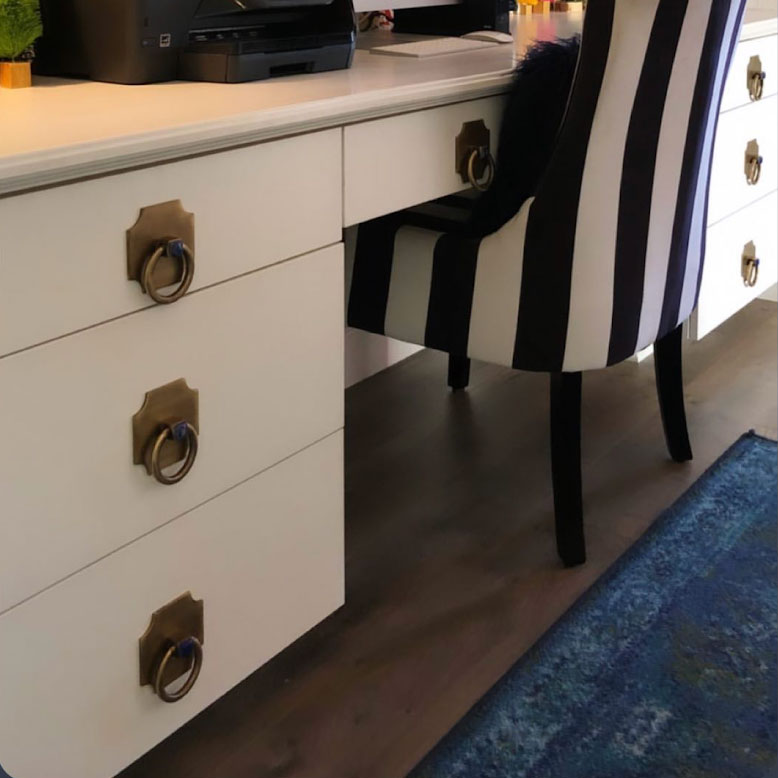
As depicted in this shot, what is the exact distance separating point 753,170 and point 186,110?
1452 mm

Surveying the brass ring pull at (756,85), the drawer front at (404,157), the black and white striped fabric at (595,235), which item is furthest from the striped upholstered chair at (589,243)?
the brass ring pull at (756,85)

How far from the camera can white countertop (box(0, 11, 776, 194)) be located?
2.88ft

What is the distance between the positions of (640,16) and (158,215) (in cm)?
70

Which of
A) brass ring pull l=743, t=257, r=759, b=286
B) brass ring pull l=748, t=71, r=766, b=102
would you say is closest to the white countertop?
brass ring pull l=748, t=71, r=766, b=102

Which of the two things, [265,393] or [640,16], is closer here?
[265,393]

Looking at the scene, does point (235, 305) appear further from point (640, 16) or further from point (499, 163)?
point (640, 16)

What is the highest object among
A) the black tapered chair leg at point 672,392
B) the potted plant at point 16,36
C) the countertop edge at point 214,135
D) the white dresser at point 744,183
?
the potted plant at point 16,36

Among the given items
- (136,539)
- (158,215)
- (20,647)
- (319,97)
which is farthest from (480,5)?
(20,647)

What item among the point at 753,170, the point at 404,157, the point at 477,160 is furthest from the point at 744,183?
the point at 404,157

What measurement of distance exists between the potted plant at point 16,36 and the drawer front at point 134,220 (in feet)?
1.00

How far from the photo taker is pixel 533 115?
1.42 m

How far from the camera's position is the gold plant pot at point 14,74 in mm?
1158

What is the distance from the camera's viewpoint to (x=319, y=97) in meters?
1.15

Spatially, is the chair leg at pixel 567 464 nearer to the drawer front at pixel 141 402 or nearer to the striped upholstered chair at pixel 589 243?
the striped upholstered chair at pixel 589 243
